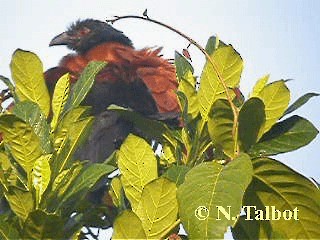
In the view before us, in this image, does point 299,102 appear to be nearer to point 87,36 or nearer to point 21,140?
point 21,140

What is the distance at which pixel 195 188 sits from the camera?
0.87 meters

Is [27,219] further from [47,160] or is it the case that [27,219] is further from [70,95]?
[70,95]

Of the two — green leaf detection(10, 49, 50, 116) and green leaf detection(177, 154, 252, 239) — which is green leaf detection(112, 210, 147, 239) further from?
green leaf detection(10, 49, 50, 116)

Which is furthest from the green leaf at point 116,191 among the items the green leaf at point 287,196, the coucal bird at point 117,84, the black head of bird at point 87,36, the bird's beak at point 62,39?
the bird's beak at point 62,39

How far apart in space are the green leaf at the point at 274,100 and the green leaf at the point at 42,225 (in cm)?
31

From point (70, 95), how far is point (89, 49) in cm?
218

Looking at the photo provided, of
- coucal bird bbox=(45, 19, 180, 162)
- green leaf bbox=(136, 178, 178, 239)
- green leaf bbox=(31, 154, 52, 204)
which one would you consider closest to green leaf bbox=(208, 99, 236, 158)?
green leaf bbox=(136, 178, 178, 239)

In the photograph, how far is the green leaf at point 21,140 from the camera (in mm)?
925

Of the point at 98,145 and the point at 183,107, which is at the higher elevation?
the point at 183,107

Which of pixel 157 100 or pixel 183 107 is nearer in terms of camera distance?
pixel 183 107

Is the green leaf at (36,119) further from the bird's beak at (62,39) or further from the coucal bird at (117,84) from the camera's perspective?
the bird's beak at (62,39)

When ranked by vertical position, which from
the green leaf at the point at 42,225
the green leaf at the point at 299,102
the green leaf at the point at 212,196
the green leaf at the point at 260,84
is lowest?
the green leaf at the point at 42,225

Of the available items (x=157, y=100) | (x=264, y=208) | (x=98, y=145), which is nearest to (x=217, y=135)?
(x=264, y=208)

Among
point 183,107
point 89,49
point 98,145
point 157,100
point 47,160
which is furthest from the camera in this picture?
point 89,49
